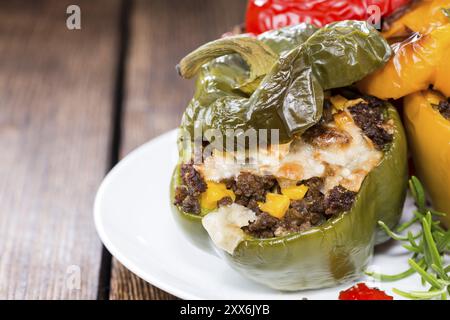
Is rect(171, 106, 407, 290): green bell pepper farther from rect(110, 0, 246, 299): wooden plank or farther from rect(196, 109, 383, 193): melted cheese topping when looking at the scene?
rect(110, 0, 246, 299): wooden plank

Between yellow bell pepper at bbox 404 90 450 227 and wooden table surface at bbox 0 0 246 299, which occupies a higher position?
yellow bell pepper at bbox 404 90 450 227

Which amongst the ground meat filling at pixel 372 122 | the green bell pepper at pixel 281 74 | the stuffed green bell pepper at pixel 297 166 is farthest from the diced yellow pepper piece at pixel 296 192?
the ground meat filling at pixel 372 122

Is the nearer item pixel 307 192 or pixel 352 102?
pixel 307 192

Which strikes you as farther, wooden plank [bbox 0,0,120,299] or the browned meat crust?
wooden plank [bbox 0,0,120,299]

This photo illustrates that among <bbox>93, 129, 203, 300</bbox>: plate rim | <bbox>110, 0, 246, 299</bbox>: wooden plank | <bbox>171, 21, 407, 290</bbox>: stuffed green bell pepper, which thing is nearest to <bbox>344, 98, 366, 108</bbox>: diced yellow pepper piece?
<bbox>171, 21, 407, 290</bbox>: stuffed green bell pepper

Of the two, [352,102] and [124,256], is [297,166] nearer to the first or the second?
[352,102]

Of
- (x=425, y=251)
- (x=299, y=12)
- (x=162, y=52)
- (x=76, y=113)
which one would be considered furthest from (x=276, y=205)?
(x=162, y=52)
